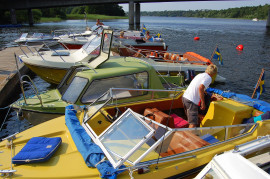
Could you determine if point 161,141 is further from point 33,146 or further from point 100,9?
point 100,9

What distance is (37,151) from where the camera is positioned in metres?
3.20

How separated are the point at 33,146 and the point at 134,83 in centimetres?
351

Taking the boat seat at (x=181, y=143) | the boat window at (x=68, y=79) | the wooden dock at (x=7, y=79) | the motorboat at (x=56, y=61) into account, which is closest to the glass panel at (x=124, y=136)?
the boat seat at (x=181, y=143)

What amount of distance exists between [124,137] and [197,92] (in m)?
2.06

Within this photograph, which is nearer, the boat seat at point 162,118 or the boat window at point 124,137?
the boat window at point 124,137

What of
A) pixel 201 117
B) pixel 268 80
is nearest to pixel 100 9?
pixel 268 80

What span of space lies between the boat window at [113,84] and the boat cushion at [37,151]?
2502 mm

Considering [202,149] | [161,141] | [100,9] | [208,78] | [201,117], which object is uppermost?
[100,9]

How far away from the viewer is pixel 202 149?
358 centimetres

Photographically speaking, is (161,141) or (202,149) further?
(202,149)

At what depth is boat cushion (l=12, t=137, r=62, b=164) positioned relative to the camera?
10.1 ft

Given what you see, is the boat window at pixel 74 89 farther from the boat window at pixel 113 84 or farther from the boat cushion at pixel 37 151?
the boat cushion at pixel 37 151

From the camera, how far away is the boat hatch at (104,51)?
6.79 meters

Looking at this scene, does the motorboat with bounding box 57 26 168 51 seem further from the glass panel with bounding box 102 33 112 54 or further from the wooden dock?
the glass panel with bounding box 102 33 112 54
